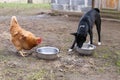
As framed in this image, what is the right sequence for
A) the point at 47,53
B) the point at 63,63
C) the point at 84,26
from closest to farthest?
the point at 63,63 → the point at 47,53 → the point at 84,26

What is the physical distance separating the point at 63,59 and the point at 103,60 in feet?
2.76

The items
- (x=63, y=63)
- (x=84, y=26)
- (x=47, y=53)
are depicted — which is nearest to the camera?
(x=63, y=63)

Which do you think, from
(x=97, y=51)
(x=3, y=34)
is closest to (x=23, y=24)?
(x=3, y=34)

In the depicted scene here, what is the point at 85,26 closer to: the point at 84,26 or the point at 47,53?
the point at 84,26

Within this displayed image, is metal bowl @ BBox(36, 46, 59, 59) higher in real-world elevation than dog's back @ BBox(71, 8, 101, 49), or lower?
lower

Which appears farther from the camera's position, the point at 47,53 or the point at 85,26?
the point at 85,26

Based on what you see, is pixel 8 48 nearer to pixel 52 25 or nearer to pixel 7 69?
pixel 7 69

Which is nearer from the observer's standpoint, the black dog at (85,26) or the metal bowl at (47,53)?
the metal bowl at (47,53)

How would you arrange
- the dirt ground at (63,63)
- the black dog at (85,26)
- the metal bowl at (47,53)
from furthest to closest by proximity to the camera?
the black dog at (85,26) < the metal bowl at (47,53) < the dirt ground at (63,63)

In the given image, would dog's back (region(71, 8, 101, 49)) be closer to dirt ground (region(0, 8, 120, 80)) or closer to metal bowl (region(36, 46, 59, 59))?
dirt ground (region(0, 8, 120, 80))

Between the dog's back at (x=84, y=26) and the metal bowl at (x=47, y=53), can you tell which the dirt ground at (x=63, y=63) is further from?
the dog's back at (x=84, y=26)

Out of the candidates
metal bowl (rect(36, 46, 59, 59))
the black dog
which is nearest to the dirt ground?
metal bowl (rect(36, 46, 59, 59))

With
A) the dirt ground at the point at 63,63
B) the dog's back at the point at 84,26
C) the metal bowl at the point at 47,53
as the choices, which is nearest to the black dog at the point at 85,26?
the dog's back at the point at 84,26

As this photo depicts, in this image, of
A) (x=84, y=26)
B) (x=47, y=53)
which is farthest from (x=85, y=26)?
(x=47, y=53)
